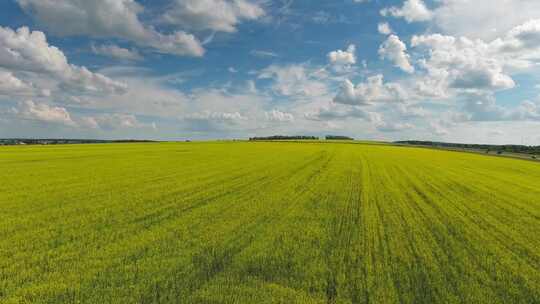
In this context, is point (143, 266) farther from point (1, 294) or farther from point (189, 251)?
point (1, 294)

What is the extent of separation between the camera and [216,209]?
10539 millimetres

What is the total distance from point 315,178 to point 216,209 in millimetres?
9896

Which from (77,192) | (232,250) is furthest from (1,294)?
(77,192)

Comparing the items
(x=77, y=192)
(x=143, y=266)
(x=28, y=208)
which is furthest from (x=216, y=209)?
(x=77, y=192)

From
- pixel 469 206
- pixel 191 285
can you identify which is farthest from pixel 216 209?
pixel 469 206

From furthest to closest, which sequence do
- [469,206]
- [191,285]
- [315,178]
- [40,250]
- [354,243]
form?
1. [315,178]
2. [469,206]
3. [354,243]
4. [40,250]
5. [191,285]

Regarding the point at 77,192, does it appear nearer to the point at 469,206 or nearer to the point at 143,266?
the point at 143,266

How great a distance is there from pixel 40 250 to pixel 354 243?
8033 millimetres

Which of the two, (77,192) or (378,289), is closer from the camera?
(378,289)

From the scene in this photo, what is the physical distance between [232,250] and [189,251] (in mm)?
1074

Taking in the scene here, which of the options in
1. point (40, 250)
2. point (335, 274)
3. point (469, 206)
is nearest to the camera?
point (335, 274)

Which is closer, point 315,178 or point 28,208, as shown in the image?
point 28,208

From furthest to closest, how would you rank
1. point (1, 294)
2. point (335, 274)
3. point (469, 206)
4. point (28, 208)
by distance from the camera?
1. point (469, 206)
2. point (28, 208)
3. point (335, 274)
4. point (1, 294)

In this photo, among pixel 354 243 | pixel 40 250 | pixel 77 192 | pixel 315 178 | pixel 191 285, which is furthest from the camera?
pixel 315 178
